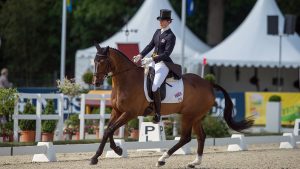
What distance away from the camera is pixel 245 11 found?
51469 mm

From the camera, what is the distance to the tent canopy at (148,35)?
35531 millimetres

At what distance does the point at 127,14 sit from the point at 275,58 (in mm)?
15667

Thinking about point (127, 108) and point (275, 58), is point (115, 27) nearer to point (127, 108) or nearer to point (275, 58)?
point (275, 58)

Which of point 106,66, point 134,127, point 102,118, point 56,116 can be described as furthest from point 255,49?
point 106,66

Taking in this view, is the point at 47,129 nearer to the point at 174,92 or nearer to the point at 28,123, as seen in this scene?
the point at 28,123

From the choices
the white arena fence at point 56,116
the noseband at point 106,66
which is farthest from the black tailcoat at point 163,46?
the white arena fence at point 56,116

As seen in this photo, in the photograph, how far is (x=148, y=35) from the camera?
118 ft

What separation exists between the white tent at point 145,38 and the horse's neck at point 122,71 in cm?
1991

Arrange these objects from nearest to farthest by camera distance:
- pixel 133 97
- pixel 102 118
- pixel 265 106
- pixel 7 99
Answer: pixel 133 97, pixel 7 99, pixel 102 118, pixel 265 106

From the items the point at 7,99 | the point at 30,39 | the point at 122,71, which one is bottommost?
the point at 7,99

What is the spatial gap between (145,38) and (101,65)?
846 inches

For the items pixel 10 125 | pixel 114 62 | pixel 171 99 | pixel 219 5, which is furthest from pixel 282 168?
pixel 219 5

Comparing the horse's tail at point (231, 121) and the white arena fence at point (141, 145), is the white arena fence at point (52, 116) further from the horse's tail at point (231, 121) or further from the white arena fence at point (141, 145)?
the horse's tail at point (231, 121)

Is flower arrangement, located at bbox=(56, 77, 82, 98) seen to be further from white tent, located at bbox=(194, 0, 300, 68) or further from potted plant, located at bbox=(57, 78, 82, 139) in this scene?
white tent, located at bbox=(194, 0, 300, 68)
